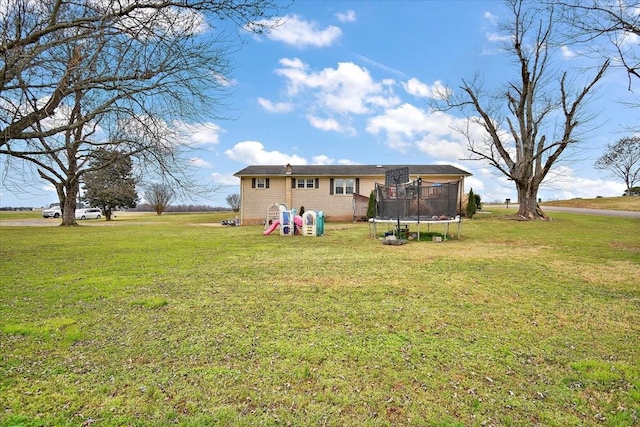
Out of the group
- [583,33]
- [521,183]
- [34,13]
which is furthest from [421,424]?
[521,183]

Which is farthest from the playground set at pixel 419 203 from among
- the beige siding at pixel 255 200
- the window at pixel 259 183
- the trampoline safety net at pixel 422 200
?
the window at pixel 259 183

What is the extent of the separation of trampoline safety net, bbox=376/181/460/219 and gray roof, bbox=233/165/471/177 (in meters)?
11.7

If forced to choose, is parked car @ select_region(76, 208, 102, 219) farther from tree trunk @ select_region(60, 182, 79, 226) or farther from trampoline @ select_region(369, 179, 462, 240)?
trampoline @ select_region(369, 179, 462, 240)

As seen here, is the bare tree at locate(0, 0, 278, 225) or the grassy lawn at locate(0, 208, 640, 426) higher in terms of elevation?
the bare tree at locate(0, 0, 278, 225)

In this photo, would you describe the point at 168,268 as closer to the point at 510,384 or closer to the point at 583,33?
the point at 510,384

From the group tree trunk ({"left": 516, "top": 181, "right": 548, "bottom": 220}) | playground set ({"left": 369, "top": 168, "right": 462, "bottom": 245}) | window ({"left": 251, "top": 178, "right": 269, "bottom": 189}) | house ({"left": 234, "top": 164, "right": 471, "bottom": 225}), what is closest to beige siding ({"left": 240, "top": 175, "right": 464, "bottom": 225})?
house ({"left": 234, "top": 164, "right": 471, "bottom": 225})

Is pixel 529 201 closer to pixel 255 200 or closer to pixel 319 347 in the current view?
pixel 255 200

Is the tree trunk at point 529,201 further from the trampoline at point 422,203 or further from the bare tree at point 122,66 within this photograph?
the bare tree at point 122,66

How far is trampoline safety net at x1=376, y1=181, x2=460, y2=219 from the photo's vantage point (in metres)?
12.5

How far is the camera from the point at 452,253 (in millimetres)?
9492

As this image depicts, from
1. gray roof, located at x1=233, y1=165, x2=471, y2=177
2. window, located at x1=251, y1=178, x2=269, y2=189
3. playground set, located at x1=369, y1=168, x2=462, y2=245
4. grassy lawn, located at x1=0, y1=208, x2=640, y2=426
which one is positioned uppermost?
gray roof, located at x1=233, y1=165, x2=471, y2=177

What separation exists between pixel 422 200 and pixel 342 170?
43.4ft

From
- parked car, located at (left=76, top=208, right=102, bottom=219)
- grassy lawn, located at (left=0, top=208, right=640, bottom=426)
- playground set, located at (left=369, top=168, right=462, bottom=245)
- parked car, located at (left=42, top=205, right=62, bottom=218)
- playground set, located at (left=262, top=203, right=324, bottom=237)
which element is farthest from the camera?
parked car, located at (left=76, top=208, right=102, bottom=219)

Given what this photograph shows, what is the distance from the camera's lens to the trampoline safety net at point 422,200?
12547 mm
